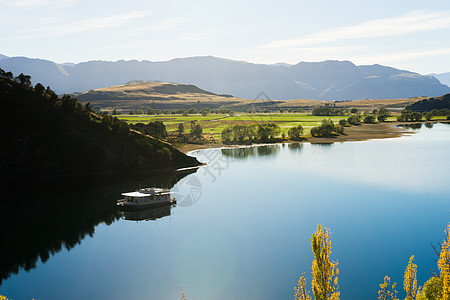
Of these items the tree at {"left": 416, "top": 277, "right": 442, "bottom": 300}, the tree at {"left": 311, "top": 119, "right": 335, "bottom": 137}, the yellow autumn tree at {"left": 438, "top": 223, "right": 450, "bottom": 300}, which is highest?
the tree at {"left": 311, "top": 119, "right": 335, "bottom": 137}

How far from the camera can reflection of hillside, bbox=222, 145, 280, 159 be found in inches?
5037

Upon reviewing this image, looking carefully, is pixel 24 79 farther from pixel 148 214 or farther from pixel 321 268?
pixel 321 268

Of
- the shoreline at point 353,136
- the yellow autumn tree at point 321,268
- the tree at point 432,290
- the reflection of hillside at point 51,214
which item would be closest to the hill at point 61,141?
the reflection of hillside at point 51,214

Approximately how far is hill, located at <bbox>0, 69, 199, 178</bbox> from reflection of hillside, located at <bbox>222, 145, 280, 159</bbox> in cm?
3041

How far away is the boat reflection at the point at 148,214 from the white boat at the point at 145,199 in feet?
3.32

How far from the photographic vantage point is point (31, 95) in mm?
92875

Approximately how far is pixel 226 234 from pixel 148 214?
1849 cm

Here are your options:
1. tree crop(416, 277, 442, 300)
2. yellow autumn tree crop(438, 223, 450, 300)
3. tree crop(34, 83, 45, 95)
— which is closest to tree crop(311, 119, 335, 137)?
tree crop(34, 83, 45, 95)

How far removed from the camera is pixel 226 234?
53.8 metres

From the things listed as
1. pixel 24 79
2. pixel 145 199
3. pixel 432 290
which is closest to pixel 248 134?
pixel 24 79

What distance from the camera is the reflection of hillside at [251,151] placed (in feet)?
420

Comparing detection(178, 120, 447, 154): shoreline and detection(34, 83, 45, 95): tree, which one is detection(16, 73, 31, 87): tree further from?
detection(178, 120, 447, 154): shoreline

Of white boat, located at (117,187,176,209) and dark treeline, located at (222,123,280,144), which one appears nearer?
white boat, located at (117,187,176,209)

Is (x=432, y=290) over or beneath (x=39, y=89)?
beneath
